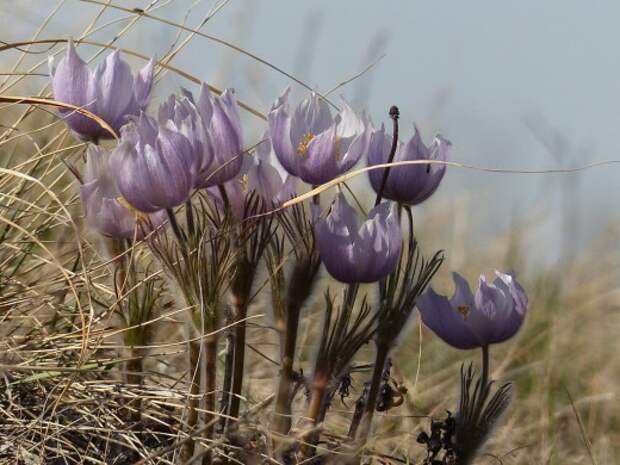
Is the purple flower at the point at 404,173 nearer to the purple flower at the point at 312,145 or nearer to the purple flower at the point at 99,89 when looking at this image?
the purple flower at the point at 312,145

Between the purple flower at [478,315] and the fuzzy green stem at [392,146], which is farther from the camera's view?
the purple flower at [478,315]

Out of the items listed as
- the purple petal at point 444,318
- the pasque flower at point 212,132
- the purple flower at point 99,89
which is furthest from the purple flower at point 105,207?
the purple petal at point 444,318

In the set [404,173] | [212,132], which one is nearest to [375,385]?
[404,173]

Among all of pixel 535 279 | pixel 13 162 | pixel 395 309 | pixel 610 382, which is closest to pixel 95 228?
pixel 395 309

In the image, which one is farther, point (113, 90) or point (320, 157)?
point (113, 90)

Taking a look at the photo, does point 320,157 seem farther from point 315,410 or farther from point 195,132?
point 315,410

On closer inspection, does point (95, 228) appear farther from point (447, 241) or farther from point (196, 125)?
point (447, 241)
